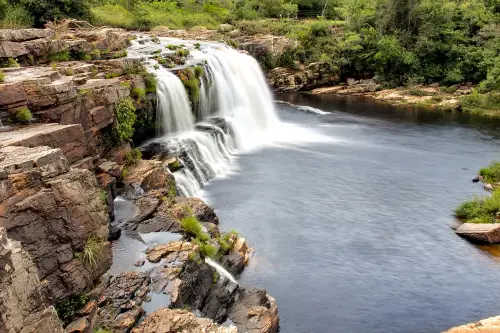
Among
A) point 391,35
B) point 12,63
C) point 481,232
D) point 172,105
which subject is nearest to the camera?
point 12,63

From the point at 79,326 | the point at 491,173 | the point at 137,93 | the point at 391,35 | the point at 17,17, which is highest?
the point at 17,17

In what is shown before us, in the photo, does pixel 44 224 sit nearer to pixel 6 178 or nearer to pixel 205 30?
pixel 6 178

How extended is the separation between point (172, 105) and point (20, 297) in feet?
60.2

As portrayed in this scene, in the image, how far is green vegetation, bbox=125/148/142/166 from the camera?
1908 centimetres

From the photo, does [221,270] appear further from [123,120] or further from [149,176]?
[123,120]

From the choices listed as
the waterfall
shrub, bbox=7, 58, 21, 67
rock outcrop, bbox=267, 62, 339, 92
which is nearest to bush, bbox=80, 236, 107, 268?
shrub, bbox=7, 58, 21, 67

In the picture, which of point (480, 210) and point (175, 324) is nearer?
point (175, 324)

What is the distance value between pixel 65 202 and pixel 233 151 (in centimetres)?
1920

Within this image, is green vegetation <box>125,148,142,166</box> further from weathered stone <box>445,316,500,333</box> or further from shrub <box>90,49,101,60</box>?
weathered stone <box>445,316,500,333</box>

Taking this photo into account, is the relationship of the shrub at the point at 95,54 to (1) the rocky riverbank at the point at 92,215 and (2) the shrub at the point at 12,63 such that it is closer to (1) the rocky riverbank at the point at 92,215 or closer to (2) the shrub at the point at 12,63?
(1) the rocky riverbank at the point at 92,215

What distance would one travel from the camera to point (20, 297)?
22.6 feet

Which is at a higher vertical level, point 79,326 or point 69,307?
point 69,307

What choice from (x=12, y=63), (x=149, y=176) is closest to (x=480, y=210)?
(x=149, y=176)

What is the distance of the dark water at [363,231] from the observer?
1496cm
